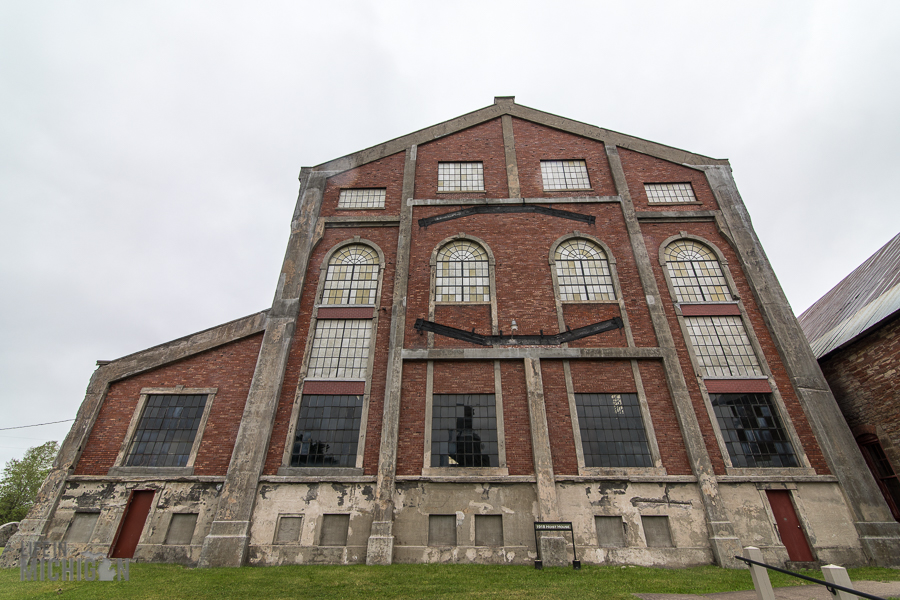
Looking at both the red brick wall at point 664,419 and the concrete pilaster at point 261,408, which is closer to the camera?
the concrete pilaster at point 261,408

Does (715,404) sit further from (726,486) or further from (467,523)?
(467,523)

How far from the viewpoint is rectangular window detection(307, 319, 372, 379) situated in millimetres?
14320

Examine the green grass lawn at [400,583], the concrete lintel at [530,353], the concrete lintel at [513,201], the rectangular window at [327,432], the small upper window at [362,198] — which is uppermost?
the small upper window at [362,198]

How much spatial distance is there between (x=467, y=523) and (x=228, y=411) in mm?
8270

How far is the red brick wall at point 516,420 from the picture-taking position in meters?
12.4

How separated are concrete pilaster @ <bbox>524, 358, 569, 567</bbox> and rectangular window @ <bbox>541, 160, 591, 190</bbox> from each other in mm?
8351

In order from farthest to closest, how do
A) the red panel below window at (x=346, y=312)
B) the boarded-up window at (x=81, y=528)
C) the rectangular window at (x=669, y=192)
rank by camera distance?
1. the rectangular window at (x=669, y=192)
2. the red panel below window at (x=346, y=312)
3. the boarded-up window at (x=81, y=528)

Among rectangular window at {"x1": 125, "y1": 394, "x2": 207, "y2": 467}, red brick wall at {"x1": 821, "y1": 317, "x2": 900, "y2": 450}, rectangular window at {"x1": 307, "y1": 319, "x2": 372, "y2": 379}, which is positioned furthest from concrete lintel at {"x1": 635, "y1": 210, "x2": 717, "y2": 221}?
rectangular window at {"x1": 125, "y1": 394, "x2": 207, "y2": 467}

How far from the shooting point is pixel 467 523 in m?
11.6

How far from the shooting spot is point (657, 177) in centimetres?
1817

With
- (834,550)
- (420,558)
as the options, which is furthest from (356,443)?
(834,550)

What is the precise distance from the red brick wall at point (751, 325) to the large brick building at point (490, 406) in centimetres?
7

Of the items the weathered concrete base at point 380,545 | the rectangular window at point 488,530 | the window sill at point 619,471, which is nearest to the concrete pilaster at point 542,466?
the window sill at point 619,471

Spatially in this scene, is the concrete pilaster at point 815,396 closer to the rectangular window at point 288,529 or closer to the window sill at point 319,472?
the window sill at point 319,472
